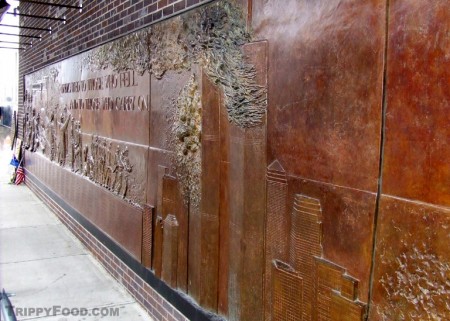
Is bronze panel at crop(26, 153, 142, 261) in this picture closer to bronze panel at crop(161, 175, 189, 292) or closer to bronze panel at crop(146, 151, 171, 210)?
bronze panel at crop(146, 151, 171, 210)

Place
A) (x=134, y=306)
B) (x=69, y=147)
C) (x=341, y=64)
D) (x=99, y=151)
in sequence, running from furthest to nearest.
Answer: (x=69, y=147)
(x=99, y=151)
(x=134, y=306)
(x=341, y=64)

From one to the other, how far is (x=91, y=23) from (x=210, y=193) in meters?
3.77

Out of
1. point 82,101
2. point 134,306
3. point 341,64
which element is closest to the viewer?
point 341,64

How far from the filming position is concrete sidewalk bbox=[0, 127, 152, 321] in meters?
3.96

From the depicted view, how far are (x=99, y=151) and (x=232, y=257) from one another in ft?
9.93

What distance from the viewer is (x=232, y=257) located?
264cm

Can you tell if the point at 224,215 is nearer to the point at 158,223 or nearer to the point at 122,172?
the point at 158,223

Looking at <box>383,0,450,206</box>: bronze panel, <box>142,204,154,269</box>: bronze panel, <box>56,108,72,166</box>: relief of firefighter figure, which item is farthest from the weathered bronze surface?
<box>56,108,72,166</box>: relief of firefighter figure

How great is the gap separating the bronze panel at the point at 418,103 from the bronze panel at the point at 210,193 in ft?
4.38

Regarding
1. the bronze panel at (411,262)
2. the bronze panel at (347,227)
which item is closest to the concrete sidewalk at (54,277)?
the bronze panel at (347,227)

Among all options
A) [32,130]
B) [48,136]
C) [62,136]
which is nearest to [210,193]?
[62,136]

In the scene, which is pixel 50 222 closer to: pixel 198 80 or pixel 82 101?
pixel 82 101

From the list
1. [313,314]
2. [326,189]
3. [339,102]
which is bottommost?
[313,314]

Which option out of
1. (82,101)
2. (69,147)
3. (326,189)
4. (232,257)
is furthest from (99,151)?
(326,189)
